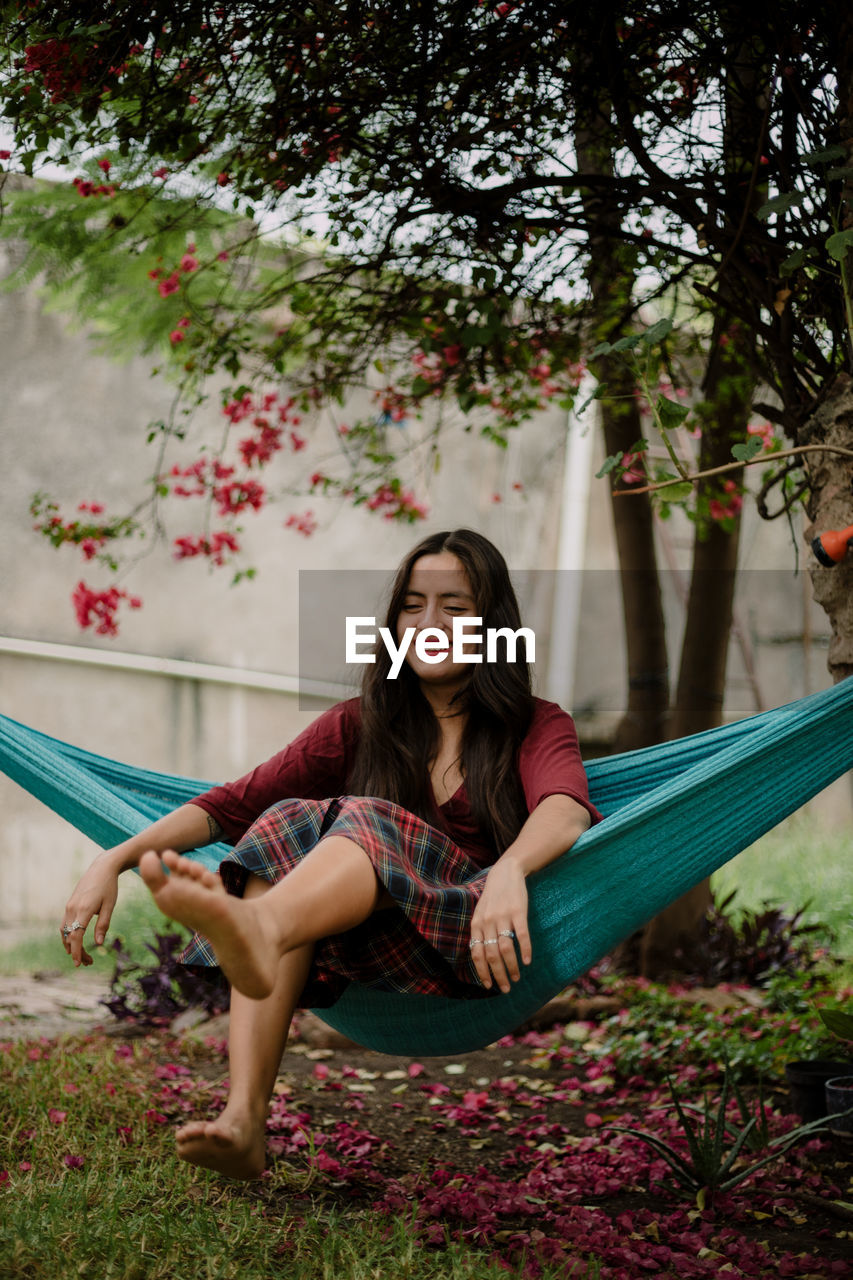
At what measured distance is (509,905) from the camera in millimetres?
1469

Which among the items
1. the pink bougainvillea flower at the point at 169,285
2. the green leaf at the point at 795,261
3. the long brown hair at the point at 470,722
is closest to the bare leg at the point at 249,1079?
the long brown hair at the point at 470,722

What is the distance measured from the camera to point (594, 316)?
3025 mm

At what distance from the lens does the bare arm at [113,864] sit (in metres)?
1.65

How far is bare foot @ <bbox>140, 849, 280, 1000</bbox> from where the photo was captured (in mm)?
1150

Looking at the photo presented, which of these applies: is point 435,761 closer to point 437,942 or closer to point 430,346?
point 437,942

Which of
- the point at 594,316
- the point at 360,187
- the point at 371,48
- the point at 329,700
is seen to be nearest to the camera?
the point at 371,48

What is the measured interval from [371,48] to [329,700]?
4.26 m

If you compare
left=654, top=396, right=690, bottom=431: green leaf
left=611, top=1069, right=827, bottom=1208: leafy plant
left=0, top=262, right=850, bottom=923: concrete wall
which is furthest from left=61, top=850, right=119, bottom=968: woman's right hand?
left=0, top=262, right=850, bottom=923: concrete wall

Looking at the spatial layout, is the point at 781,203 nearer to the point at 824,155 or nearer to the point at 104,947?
the point at 824,155

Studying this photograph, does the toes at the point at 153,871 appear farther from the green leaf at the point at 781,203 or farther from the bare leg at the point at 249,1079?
the green leaf at the point at 781,203

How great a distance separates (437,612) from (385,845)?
1.72 ft

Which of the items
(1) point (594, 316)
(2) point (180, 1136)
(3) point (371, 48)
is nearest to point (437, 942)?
(2) point (180, 1136)

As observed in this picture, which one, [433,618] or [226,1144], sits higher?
Result: [433,618]

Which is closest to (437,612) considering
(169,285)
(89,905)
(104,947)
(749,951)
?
(89,905)
